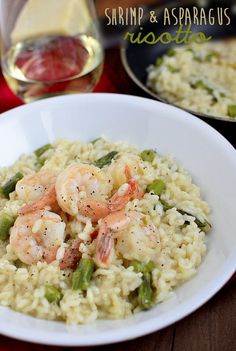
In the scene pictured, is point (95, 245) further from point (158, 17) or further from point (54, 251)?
point (158, 17)

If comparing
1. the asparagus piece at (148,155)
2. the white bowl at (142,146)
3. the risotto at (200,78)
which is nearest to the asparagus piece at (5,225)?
the white bowl at (142,146)

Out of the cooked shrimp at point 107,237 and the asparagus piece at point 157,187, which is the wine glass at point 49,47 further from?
the cooked shrimp at point 107,237

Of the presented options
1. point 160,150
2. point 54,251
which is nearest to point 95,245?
point 54,251

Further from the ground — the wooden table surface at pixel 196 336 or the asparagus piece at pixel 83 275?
the asparagus piece at pixel 83 275

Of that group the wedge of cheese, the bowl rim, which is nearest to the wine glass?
the wedge of cheese

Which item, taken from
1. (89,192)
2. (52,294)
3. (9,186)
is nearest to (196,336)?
(52,294)

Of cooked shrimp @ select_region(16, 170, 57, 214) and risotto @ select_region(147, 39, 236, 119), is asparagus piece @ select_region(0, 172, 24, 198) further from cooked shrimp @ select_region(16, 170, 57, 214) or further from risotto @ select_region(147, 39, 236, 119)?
risotto @ select_region(147, 39, 236, 119)

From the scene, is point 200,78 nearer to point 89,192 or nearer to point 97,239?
point 89,192
